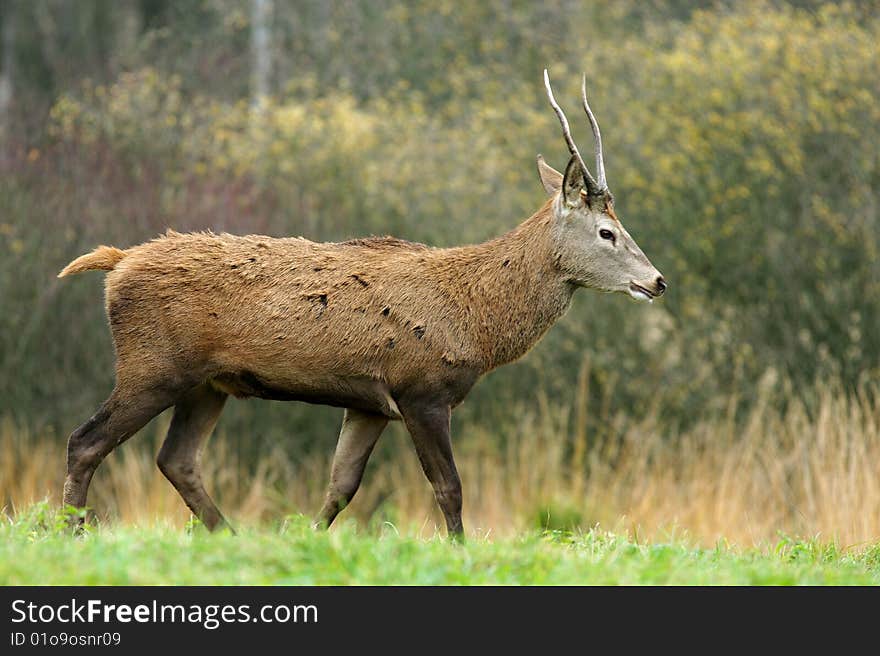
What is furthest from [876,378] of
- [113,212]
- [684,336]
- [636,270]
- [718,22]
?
[113,212]

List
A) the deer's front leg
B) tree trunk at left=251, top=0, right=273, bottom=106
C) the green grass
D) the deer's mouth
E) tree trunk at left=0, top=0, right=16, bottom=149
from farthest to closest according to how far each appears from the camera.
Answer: tree trunk at left=0, top=0, right=16, bottom=149
tree trunk at left=251, top=0, right=273, bottom=106
the deer's mouth
the deer's front leg
the green grass

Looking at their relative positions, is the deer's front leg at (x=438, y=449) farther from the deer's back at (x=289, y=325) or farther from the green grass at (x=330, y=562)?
the green grass at (x=330, y=562)

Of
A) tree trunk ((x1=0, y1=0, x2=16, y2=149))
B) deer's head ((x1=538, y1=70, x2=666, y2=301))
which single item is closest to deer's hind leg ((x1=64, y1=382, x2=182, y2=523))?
deer's head ((x1=538, y1=70, x2=666, y2=301))

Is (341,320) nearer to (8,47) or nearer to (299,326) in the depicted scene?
(299,326)

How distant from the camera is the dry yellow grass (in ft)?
39.7

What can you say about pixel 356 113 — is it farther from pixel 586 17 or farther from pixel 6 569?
A: pixel 6 569

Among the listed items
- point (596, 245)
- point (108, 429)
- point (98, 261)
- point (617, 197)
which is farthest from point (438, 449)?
point (617, 197)

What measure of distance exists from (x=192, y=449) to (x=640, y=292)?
9.09 feet

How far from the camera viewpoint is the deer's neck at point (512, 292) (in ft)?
26.6

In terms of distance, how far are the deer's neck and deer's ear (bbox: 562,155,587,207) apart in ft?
0.60

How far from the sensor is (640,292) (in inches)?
324

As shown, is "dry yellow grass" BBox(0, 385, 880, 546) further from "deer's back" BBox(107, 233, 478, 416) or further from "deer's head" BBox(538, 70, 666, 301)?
"deer's back" BBox(107, 233, 478, 416)

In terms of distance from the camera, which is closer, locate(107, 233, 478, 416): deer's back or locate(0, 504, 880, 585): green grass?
locate(0, 504, 880, 585): green grass

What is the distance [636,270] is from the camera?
825 centimetres
